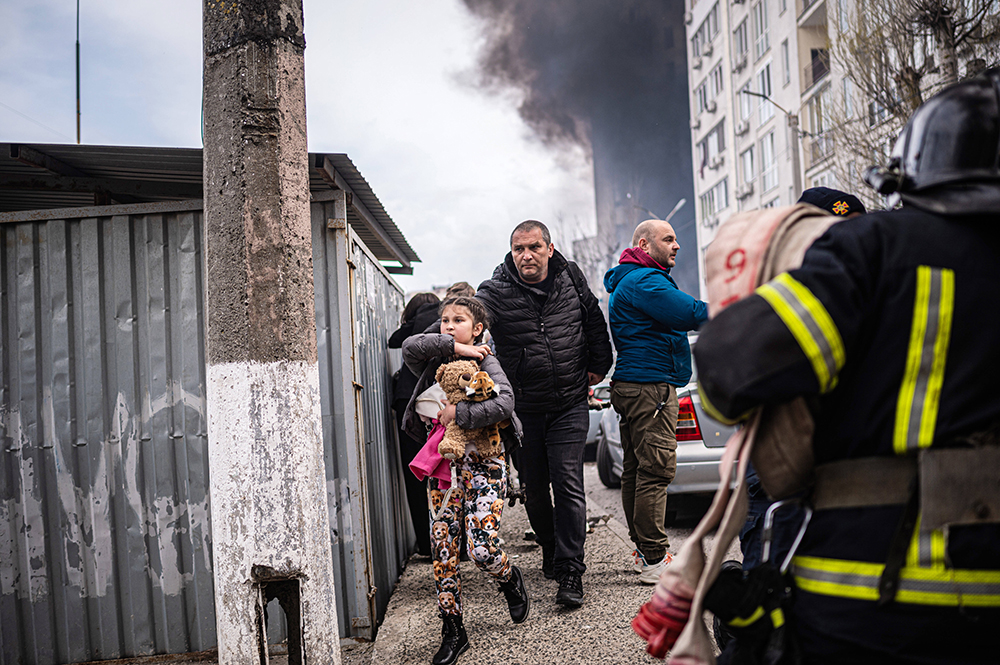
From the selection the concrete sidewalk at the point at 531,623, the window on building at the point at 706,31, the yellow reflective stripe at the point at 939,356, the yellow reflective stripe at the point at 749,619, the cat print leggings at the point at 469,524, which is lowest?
the concrete sidewalk at the point at 531,623

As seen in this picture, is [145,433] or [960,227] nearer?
[960,227]

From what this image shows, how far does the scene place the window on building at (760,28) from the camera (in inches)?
1192

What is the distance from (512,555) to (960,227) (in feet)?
16.2

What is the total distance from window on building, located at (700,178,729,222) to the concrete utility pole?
36.5 meters

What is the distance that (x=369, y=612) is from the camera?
4.15m

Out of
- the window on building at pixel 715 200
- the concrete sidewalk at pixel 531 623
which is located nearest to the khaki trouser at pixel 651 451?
the concrete sidewalk at pixel 531 623

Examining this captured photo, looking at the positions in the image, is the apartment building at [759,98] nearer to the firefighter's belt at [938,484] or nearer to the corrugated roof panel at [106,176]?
the corrugated roof panel at [106,176]

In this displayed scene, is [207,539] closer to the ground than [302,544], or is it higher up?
closer to the ground

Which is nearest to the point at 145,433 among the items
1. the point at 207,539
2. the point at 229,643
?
the point at 207,539

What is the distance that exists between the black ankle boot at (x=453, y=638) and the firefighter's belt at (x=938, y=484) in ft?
9.05

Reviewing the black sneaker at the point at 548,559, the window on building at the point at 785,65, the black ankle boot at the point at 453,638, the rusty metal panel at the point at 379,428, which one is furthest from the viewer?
the window on building at the point at 785,65

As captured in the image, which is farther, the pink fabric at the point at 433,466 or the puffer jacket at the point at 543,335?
the puffer jacket at the point at 543,335

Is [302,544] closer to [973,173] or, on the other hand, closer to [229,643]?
[229,643]

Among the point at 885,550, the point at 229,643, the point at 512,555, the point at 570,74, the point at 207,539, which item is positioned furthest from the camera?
the point at 570,74
